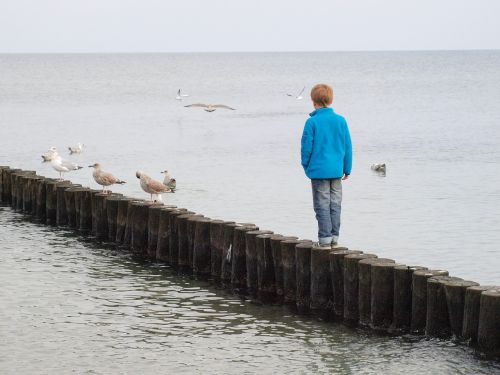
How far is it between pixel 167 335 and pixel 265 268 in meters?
1.94

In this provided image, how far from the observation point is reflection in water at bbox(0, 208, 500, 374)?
1025 cm

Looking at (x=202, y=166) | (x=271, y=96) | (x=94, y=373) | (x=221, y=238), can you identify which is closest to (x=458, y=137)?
(x=202, y=166)

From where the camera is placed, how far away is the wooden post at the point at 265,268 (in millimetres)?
12625

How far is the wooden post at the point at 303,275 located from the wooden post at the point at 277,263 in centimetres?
36

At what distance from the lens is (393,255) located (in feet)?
59.2

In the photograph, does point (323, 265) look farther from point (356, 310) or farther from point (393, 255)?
point (393, 255)

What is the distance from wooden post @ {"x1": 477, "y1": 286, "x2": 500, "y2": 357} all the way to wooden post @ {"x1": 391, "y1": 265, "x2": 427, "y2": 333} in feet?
3.35

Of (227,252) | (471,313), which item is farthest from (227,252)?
(471,313)

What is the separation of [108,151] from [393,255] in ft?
79.1

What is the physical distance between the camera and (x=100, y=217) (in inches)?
661

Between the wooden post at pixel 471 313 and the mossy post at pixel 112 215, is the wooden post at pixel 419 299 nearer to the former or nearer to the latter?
A: the wooden post at pixel 471 313

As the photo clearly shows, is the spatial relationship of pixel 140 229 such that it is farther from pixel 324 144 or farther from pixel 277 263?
pixel 324 144

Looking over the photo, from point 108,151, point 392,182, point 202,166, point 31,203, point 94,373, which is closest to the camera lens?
point 94,373

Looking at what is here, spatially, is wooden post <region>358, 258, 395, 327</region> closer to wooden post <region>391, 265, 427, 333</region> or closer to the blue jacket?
wooden post <region>391, 265, 427, 333</region>
